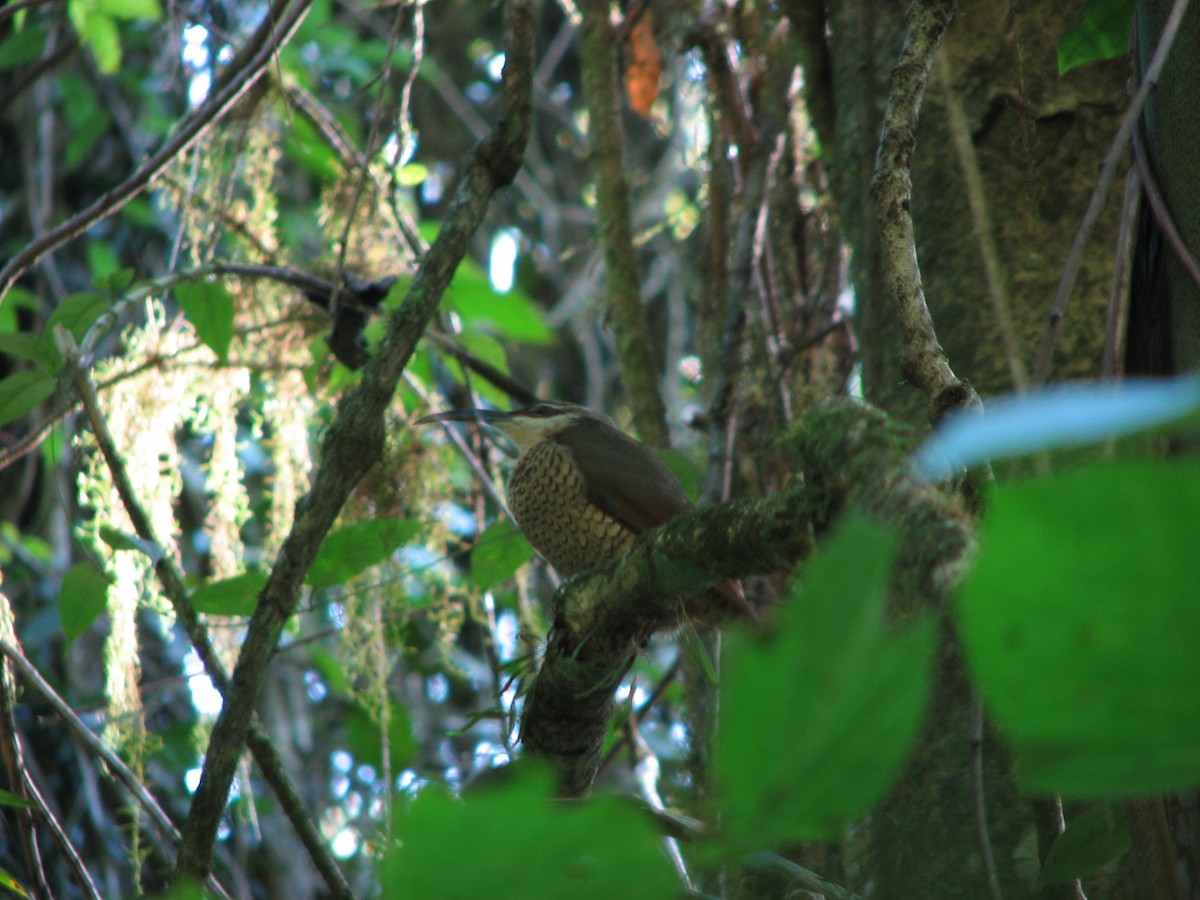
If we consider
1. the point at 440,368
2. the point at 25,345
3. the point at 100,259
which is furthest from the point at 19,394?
the point at 440,368

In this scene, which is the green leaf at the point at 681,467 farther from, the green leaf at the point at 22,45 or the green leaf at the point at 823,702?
the green leaf at the point at 22,45

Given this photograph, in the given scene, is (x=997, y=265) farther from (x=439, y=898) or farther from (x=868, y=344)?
(x=439, y=898)

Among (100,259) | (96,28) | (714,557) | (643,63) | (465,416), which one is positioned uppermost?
(100,259)

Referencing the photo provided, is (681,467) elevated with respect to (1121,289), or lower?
elevated

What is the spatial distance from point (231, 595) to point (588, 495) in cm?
106

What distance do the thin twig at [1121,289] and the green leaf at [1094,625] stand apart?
1038 millimetres


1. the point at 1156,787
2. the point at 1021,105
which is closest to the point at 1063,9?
the point at 1021,105

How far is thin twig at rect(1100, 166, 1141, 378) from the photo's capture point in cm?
145

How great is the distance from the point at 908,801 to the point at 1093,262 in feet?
3.63

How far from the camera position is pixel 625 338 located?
3.52 meters

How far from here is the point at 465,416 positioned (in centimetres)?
329

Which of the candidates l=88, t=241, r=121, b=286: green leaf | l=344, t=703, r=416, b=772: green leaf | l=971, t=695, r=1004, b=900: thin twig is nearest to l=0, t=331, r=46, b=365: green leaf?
l=344, t=703, r=416, b=772: green leaf

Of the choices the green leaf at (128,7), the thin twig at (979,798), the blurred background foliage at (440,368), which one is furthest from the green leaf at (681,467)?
the green leaf at (128,7)

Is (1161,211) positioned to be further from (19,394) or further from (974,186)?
(19,394)
